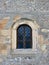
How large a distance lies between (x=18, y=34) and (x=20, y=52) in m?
0.54

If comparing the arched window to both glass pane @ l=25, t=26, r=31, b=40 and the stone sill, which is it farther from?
the stone sill

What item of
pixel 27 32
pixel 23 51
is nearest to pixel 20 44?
pixel 23 51

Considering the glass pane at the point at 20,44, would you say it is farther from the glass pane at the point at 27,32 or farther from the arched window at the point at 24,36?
the glass pane at the point at 27,32

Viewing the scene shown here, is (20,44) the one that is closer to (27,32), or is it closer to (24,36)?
(24,36)

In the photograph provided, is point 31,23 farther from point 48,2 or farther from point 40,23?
point 48,2

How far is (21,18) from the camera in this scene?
23.8 feet

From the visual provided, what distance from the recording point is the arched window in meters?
7.38

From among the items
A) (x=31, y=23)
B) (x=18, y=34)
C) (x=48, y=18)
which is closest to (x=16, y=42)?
(x=18, y=34)

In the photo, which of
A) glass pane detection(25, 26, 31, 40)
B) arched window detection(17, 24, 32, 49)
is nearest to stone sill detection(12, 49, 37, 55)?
arched window detection(17, 24, 32, 49)

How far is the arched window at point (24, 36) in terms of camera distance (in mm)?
7379

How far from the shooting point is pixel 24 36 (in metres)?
7.41

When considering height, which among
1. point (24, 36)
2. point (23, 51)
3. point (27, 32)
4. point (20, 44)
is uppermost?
point (27, 32)

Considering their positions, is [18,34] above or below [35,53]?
above

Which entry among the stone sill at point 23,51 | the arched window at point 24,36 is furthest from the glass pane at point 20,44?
the stone sill at point 23,51
